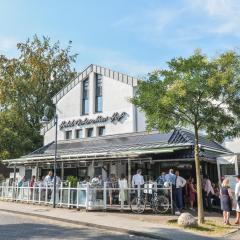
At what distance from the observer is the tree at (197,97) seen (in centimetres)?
1495

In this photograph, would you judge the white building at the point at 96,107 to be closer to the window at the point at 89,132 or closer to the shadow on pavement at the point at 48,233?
the window at the point at 89,132

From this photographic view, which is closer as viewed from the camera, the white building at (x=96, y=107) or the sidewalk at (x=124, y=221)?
the sidewalk at (x=124, y=221)

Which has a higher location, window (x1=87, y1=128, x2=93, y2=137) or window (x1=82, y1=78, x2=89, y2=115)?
window (x1=82, y1=78, x2=89, y2=115)

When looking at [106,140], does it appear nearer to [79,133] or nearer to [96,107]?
[96,107]

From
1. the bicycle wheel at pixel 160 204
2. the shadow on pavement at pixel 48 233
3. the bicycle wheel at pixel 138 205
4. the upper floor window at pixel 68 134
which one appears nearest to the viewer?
the shadow on pavement at pixel 48 233

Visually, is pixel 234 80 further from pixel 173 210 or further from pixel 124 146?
pixel 124 146

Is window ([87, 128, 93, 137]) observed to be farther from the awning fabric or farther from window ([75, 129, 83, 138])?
the awning fabric

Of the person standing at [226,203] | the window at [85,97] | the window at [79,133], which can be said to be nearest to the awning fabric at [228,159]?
the person standing at [226,203]

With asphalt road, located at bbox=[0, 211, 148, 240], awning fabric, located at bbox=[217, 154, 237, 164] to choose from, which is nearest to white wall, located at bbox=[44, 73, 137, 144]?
awning fabric, located at bbox=[217, 154, 237, 164]

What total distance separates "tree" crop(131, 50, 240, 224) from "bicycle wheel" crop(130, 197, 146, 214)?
4.24 meters

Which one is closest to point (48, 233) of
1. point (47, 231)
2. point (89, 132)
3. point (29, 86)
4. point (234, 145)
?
point (47, 231)

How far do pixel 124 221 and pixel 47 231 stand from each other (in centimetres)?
339

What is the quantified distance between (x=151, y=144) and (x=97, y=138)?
747cm

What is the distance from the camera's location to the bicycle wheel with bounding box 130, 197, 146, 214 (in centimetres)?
1884
